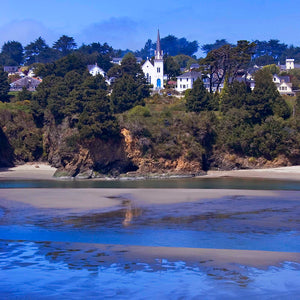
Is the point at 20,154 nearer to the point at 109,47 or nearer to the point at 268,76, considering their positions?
the point at 268,76

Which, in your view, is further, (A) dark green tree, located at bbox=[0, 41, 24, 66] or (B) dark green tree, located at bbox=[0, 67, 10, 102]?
(A) dark green tree, located at bbox=[0, 41, 24, 66]

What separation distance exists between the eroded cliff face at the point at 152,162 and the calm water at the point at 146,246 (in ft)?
55.8

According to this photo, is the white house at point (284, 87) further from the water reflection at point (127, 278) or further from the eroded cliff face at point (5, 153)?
the water reflection at point (127, 278)

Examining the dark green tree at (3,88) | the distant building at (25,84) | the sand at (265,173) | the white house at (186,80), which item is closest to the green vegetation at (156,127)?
the sand at (265,173)

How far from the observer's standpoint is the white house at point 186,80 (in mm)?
79375

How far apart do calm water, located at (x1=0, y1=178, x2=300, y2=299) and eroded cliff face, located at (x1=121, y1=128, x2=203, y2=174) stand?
17000mm

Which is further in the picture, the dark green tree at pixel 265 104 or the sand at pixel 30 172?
the dark green tree at pixel 265 104

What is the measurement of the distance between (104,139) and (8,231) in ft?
79.9

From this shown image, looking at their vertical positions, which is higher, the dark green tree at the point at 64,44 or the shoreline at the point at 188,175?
the dark green tree at the point at 64,44

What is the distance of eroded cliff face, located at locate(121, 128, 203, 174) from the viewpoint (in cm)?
4362

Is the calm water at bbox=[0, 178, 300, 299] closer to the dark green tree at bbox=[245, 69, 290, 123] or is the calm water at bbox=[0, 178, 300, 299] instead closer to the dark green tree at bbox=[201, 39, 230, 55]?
the dark green tree at bbox=[245, 69, 290, 123]

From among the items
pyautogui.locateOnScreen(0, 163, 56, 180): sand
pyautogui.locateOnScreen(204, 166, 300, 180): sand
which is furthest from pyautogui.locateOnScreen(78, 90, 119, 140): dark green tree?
pyautogui.locateOnScreen(204, 166, 300, 180): sand

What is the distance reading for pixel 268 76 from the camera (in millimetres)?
52094

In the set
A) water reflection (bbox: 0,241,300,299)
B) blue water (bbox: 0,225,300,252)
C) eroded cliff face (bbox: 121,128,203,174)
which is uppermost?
eroded cliff face (bbox: 121,128,203,174)
